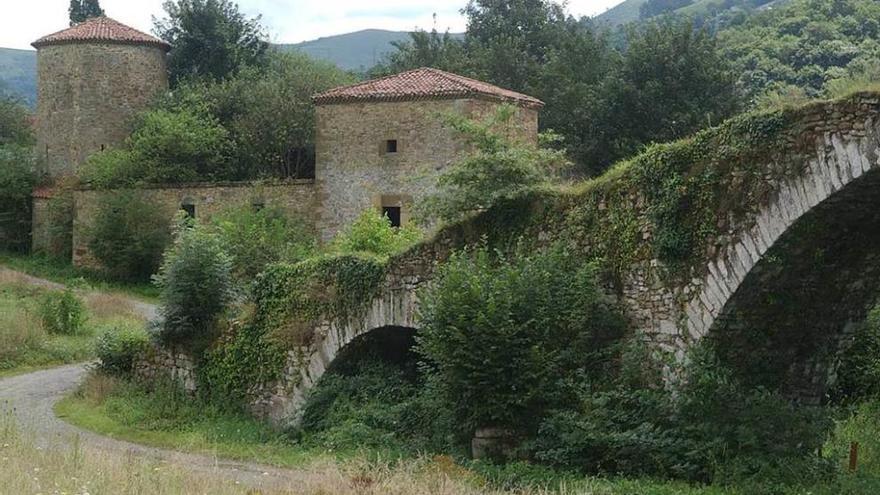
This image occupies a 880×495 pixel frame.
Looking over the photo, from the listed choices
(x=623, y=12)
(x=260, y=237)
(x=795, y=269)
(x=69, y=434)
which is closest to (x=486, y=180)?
(x=795, y=269)

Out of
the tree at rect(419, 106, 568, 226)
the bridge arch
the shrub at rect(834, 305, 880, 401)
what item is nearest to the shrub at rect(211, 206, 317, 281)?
the bridge arch

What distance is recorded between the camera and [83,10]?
54281 millimetres

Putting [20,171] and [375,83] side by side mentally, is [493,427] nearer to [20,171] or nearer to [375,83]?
[375,83]

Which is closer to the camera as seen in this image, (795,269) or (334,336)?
(795,269)

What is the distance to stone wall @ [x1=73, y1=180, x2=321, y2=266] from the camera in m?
31.8

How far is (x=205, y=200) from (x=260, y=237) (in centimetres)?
526

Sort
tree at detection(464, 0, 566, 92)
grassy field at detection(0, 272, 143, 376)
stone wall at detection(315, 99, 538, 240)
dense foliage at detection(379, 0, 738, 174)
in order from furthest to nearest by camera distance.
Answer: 1. tree at detection(464, 0, 566, 92)
2. dense foliage at detection(379, 0, 738, 174)
3. stone wall at detection(315, 99, 538, 240)
4. grassy field at detection(0, 272, 143, 376)

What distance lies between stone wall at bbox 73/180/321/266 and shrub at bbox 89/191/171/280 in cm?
45

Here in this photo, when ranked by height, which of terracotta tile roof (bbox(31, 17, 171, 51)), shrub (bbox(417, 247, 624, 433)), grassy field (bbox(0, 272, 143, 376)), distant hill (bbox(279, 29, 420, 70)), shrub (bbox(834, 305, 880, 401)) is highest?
distant hill (bbox(279, 29, 420, 70))

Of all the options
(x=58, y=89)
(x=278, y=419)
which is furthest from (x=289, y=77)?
(x=278, y=419)

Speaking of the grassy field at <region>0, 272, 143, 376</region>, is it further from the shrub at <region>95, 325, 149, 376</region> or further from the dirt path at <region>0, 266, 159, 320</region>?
the shrub at <region>95, 325, 149, 376</region>

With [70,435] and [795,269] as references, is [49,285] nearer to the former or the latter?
[70,435]

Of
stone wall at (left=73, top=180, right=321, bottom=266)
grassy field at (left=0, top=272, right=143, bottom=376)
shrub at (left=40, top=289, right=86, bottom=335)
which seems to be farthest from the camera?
stone wall at (left=73, top=180, right=321, bottom=266)

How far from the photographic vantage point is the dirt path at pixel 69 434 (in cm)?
1256
